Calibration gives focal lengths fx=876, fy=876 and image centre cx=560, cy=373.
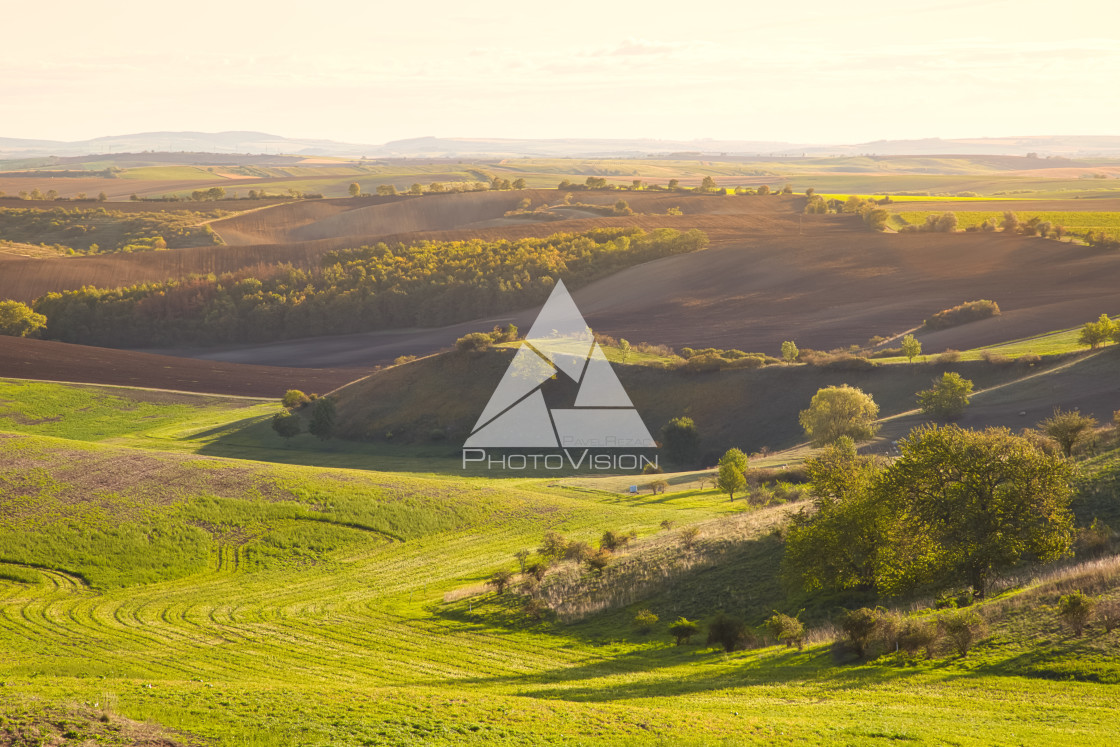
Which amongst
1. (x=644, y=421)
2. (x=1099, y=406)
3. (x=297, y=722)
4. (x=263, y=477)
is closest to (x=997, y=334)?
(x=1099, y=406)

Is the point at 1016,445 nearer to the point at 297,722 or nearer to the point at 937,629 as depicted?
the point at 937,629

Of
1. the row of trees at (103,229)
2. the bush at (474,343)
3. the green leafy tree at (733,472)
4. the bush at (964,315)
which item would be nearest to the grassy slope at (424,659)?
the green leafy tree at (733,472)

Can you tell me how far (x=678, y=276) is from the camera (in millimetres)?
134750

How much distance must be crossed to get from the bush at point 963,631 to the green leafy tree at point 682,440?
48719 mm

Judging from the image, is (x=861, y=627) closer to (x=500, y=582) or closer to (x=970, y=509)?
(x=970, y=509)

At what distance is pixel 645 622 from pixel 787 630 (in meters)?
6.32

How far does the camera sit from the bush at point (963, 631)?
77.4ft

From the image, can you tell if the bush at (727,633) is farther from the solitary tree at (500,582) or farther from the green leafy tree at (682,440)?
the green leafy tree at (682,440)

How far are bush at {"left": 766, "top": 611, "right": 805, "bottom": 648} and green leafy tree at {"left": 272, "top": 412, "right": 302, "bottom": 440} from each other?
6059cm

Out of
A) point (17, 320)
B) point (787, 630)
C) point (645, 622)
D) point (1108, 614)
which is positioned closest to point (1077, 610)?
point (1108, 614)

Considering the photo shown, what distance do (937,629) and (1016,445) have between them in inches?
321

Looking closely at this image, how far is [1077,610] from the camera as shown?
22.3m

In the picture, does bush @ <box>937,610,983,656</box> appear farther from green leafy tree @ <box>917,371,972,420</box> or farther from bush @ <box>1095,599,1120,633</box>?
green leafy tree @ <box>917,371,972,420</box>

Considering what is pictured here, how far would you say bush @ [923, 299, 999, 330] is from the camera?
94.4m
